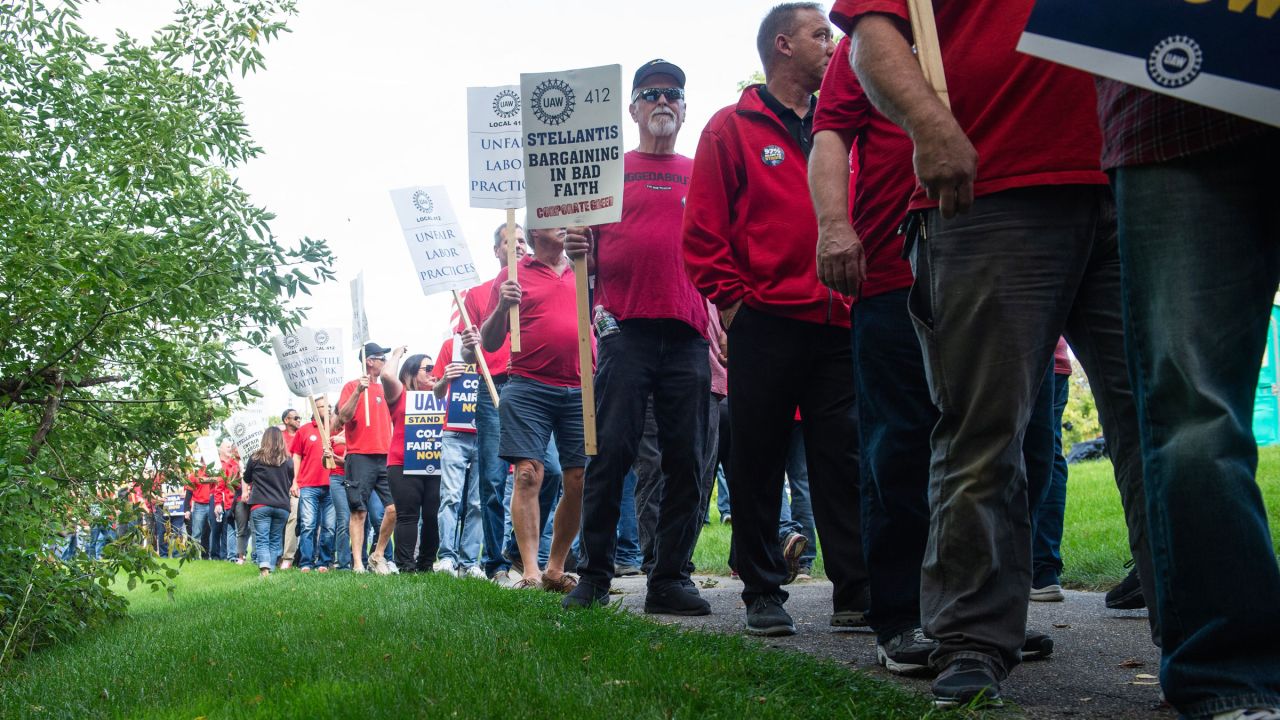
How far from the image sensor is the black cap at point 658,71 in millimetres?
6516

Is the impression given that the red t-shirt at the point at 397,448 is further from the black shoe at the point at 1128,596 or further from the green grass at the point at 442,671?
the black shoe at the point at 1128,596

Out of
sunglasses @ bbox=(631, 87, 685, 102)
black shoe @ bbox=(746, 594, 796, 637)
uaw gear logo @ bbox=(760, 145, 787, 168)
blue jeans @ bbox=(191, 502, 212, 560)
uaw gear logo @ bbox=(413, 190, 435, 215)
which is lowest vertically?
blue jeans @ bbox=(191, 502, 212, 560)

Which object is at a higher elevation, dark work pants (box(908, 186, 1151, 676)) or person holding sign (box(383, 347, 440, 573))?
dark work pants (box(908, 186, 1151, 676))

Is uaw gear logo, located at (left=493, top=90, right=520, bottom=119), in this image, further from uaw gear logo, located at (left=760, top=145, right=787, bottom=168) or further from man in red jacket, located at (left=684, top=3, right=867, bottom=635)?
uaw gear logo, located at (left=760, top=145, right=787, bottom=168)

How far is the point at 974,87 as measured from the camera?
3.35 m

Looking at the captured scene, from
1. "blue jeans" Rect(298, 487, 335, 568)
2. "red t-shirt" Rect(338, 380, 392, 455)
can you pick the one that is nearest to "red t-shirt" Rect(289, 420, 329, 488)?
"blue jeans" Rect(298, 487, 335, 568)

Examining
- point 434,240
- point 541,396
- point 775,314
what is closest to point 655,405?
point 775,314

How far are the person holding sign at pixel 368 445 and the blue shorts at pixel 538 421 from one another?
5690 mm

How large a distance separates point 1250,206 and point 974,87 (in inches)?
44.5


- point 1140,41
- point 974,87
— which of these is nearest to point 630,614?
point 974,87

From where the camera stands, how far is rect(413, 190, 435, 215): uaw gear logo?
40.1ft

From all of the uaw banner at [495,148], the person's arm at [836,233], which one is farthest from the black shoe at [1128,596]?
the uaw banner at [495,148]

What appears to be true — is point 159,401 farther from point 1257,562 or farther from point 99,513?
point 1257,562

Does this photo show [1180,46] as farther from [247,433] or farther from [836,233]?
[247,433]
